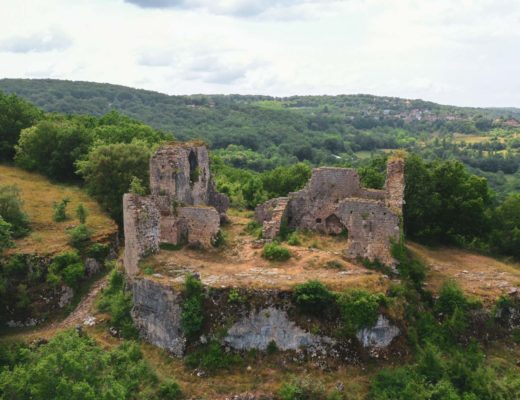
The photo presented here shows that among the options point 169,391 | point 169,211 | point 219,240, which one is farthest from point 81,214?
point 169,391

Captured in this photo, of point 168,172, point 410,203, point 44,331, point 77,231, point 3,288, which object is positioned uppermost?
point 168,172

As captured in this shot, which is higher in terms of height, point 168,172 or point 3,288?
point 168,172

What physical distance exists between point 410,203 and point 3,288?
21.4 metres

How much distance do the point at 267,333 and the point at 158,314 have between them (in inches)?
174

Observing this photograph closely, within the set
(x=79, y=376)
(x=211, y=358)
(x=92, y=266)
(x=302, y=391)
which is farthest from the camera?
(x=92, y=266)

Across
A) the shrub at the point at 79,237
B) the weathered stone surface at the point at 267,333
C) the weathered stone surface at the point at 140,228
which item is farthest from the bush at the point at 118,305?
the weathered stone surface at the point at 267,333

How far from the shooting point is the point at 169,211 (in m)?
24.4

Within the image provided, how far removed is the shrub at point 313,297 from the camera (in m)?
18.9

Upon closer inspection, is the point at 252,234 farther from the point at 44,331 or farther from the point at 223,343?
the point at 44,331

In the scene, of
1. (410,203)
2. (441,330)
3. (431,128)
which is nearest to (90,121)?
(410,203)

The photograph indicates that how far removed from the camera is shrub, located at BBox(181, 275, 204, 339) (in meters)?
19.4

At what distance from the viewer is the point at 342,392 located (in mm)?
17766

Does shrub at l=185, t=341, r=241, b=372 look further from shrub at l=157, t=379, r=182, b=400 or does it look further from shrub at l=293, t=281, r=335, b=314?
shrub at l=293, t=281, r=335, b=314

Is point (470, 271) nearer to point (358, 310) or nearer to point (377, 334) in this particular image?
point (377, 334)
